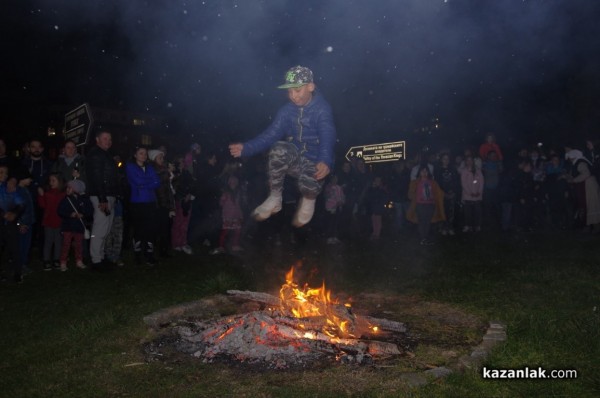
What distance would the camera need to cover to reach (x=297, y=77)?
4.41 metres

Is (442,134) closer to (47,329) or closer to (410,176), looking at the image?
(410,176)

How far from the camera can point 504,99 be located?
53.9ft

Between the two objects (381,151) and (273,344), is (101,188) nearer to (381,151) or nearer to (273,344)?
(273,344)

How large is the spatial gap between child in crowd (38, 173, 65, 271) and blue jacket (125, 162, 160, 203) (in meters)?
1.14

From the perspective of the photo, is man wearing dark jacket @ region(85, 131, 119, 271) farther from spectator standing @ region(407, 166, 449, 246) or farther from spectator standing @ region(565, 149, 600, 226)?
spectator standing @ region(565, 149, 600, 226)

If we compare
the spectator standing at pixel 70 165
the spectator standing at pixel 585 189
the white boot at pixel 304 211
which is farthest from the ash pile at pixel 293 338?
the spectator standing at pixel 585 189

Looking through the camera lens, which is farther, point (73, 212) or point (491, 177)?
point (491, 177)

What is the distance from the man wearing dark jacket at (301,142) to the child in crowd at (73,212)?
14.5 ft

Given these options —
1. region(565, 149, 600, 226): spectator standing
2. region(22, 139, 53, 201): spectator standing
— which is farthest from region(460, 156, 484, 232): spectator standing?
region(22, 139, 53, 201): spectator standing

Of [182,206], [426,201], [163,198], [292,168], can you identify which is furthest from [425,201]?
[292,168]

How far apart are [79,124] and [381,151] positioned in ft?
40.8

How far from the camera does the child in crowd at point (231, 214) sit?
10.0 meters

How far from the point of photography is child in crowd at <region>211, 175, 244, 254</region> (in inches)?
394

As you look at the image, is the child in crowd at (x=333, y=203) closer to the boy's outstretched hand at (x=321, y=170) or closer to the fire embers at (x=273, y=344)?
the fire embers at (x=273, y=344)
